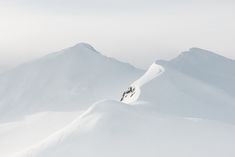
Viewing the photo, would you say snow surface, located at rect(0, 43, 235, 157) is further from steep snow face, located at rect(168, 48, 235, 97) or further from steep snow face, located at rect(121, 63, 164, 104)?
steep snow face, located at rect(121, 63, 164, 104)

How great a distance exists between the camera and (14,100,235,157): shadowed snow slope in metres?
52.7

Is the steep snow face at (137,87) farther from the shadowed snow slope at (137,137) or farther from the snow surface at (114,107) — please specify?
the shadowed snow slope at (137,137)

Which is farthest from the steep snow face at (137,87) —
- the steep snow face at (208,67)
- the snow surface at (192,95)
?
the steep snow face at (208,67)

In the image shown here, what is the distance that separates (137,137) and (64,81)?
77.0 m

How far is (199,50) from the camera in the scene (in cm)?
13888

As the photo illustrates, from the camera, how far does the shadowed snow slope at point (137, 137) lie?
52.7 meters

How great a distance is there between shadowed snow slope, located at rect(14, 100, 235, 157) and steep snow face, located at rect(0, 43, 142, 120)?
53.3 meters

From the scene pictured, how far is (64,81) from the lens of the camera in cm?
13100

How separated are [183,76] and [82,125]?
47375 millimetres

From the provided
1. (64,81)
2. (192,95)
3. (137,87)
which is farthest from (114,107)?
(64,81)

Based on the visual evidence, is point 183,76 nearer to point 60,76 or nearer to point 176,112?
point 176,112

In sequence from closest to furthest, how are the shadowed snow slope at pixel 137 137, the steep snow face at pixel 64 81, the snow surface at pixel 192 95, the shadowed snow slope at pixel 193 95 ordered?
the shadowed snow slope at pixel 137 137
the snow surface at pixel 192 95
the shadowed snow slope at pixel 193 95
the steep snow face at pixel 64 81

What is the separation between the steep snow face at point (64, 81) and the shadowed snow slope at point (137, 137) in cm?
5327

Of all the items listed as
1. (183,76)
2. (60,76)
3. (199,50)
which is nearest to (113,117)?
(183,76)
